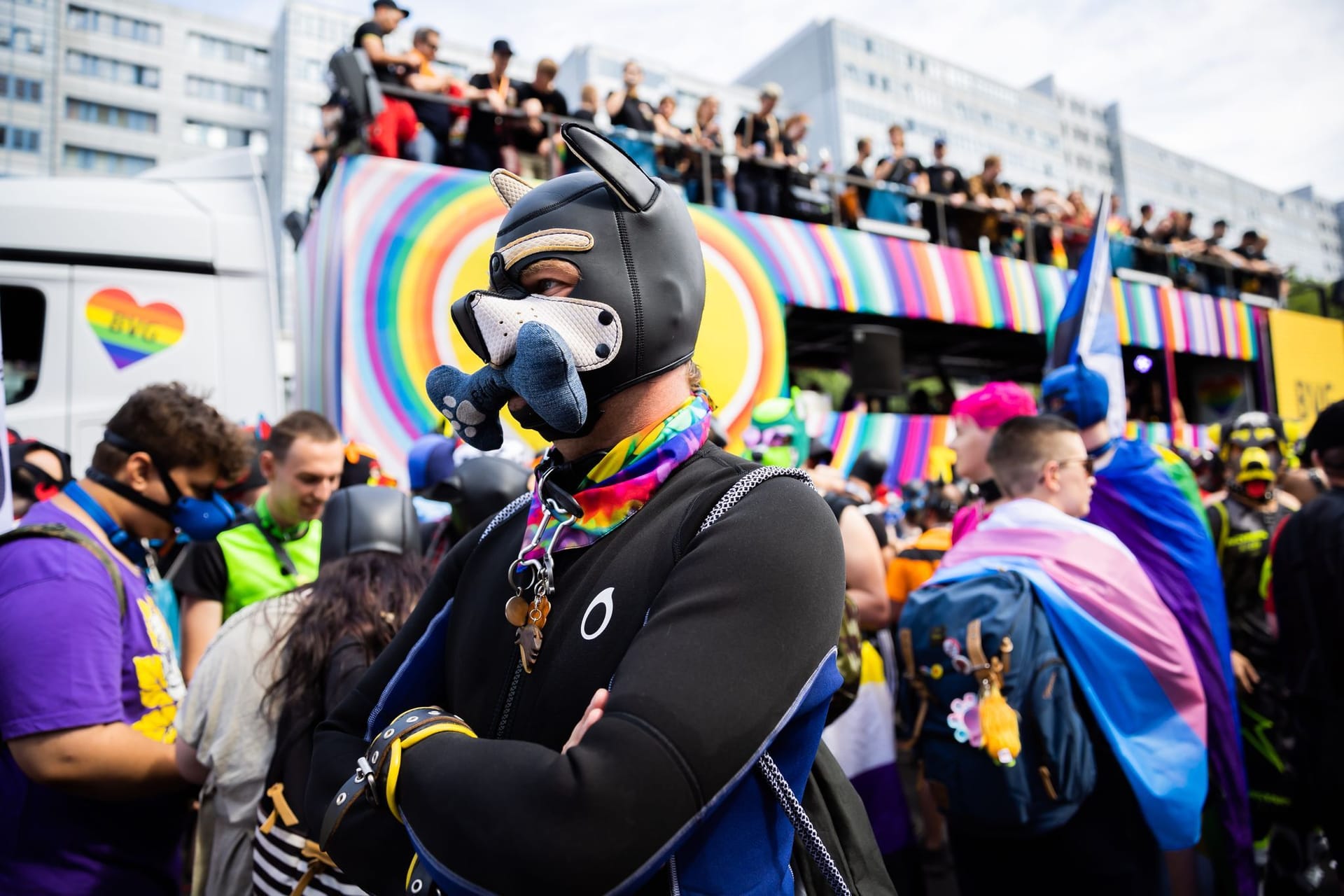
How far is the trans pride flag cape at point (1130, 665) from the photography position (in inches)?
98.2

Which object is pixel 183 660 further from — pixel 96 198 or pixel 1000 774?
pixel 96 198

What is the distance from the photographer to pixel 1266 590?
408cm

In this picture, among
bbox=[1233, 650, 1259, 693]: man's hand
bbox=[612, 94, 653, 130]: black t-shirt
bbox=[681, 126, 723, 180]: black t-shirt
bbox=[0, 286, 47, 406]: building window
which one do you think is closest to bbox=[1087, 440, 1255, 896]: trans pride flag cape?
bbox=[1233, 650, 1259, 693]: man's hand

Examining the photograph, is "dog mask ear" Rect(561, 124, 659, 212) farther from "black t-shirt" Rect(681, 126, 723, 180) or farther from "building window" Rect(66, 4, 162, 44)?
"building window" Rect(66, 4, 162, 44)

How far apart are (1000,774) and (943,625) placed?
46cm

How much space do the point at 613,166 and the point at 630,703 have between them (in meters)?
0.83

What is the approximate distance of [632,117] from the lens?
9.08 metres

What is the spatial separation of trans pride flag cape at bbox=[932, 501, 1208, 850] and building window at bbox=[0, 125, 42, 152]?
48.7 meters

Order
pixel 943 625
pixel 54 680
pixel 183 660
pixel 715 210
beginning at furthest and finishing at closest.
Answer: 1. pixel 715 210
2. pixel 183 660
3. pixel 943 625
4. pixel 54 680

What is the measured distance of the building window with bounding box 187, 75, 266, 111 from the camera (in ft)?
145

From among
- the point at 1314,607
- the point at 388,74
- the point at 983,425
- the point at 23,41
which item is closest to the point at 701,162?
the point at 388,74

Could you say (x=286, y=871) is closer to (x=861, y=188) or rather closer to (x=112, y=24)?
(x=861, y=188)

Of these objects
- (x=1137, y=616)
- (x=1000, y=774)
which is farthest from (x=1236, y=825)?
(x=1000, y=774)

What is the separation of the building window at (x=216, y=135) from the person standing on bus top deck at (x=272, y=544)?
47862 mm
